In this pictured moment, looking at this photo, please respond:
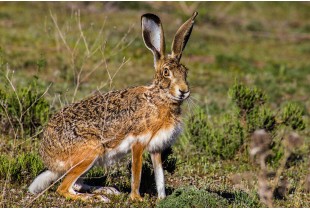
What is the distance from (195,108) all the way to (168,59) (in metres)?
2.96

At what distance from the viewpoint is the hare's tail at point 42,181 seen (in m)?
6.72

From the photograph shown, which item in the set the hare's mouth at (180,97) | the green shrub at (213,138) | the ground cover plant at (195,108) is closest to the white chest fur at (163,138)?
the hare's mouth at (180,97)

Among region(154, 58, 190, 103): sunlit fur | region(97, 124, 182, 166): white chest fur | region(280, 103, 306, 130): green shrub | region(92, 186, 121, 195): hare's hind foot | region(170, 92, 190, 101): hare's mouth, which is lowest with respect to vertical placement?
region(92, 186, 121, 195): hare's hind foot

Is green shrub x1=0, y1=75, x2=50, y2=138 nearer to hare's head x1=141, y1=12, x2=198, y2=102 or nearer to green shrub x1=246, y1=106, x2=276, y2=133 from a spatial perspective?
hare's head x1=141, y1=12, x2=198, y2=102

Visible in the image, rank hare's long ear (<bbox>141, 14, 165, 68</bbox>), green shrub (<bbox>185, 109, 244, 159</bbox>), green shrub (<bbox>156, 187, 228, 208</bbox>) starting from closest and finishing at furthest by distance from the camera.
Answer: green shrub (<bbox>156, 187, 228, 208</bbox>)
hare's long ear (<bbox>141, 14, 165, 68</bbox>)
green shrub (<bbox>185, 109, 244, 159</bbox>)

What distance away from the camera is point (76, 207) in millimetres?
6402

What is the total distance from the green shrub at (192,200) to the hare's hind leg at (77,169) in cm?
68

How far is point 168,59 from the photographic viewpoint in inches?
260

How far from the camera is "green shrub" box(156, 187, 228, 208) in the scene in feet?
20.7

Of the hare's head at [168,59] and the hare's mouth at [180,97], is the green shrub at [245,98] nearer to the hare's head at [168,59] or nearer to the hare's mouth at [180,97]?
the hare's head at [168,59]

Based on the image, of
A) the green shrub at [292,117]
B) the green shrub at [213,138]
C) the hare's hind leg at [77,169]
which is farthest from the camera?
the green shrub at [292,117]

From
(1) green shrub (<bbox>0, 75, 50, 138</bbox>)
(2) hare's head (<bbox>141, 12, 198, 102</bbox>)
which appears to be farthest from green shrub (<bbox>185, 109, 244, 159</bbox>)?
(2) hare's head (<bbox>141, 12, 198, 102</bbox>)

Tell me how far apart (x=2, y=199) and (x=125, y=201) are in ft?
4.04

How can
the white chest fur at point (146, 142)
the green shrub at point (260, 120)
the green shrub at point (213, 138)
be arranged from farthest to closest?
the green shrub at point (260, 120) < the green shrub at point (213, 138) < the white chest fur at point (146, 142)
